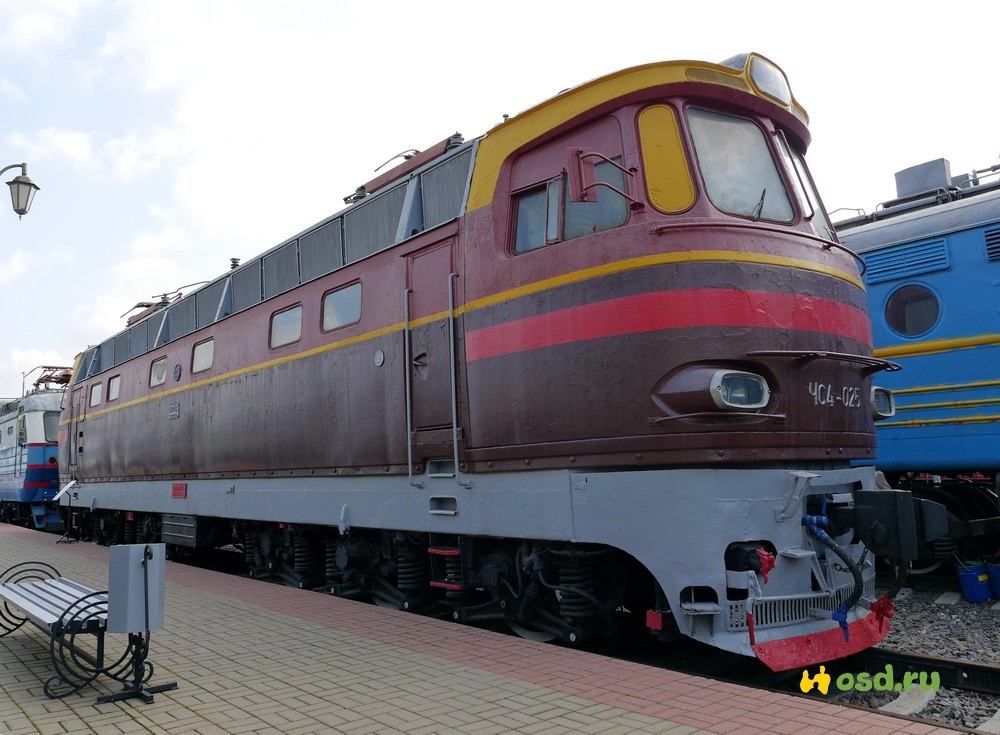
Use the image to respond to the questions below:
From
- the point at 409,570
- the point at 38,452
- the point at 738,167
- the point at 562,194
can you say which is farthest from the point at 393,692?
the point at 38,452

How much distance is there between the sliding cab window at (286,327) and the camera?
8.72 m

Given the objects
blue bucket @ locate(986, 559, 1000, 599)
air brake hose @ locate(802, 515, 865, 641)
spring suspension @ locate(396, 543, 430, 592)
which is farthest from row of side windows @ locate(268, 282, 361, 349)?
blue bucket @ locate(986, 559, 1000, 599)

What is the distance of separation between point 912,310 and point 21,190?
1171 cm

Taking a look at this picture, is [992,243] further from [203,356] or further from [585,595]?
[203,356]

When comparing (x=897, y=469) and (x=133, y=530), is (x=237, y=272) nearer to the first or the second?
(x=133, y=530)

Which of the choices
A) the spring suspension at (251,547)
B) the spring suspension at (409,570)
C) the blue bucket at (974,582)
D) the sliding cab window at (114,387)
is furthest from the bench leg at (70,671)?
the sliding cab window at (114,387)

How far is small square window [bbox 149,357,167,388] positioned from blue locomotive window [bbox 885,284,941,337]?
33.4 ft

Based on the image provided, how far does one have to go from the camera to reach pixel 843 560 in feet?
17.0

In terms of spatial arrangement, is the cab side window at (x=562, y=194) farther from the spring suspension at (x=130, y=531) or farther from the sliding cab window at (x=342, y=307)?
the spring suspension at (x=130, y=531)

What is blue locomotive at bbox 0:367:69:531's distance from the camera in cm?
2255

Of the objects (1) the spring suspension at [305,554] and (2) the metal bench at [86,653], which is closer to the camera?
(2) the metal bench at [86,653]

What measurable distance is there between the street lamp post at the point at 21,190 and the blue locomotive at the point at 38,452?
40.8 ft

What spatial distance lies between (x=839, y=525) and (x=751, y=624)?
1.04m

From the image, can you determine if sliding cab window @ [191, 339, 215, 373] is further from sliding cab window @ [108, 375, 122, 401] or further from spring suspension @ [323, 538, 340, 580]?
sliding cab window @ [108, 375, 122, 401]
